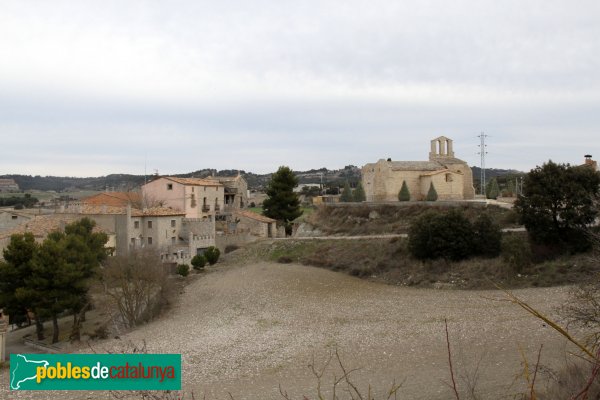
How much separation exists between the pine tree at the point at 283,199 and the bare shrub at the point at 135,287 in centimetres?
1984

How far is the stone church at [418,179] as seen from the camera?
41844mm

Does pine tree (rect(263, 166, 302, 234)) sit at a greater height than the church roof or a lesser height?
lesser

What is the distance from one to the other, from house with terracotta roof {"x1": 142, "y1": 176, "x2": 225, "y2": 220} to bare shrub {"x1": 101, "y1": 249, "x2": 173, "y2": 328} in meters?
15.2

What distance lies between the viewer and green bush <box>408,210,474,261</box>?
2559 cm

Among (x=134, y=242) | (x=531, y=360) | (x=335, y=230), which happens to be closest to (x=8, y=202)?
(x=134, y=242)

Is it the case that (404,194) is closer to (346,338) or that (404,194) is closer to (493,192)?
(493,192)

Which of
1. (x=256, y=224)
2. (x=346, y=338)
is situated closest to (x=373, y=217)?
(x=256, y=224)

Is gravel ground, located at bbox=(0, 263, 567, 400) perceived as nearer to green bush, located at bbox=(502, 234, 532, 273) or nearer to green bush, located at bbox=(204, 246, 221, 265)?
green bush, located at bbox=(502, 234, 532, 273)

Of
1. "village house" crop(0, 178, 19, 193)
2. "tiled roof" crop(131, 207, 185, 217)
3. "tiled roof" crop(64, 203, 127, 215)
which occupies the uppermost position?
"village house" crop(0, 178, 19, 193)

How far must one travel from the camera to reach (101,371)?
9.45 metres

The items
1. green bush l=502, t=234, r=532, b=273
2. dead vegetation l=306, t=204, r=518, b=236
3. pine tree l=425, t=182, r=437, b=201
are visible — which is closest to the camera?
green bush l=502, t=234, r=532, b=273

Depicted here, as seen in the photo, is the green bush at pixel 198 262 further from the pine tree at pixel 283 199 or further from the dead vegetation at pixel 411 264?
the pine tree at pixel 283 199

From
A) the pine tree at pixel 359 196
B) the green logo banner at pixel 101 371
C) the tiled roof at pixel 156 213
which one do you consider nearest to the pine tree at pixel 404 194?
the pine tree at pixel 359 196

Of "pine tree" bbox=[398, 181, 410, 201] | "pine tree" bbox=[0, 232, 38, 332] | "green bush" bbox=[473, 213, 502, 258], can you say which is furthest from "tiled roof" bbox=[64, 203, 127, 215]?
"green bush" bbox=[473, 213, 502, 258]
